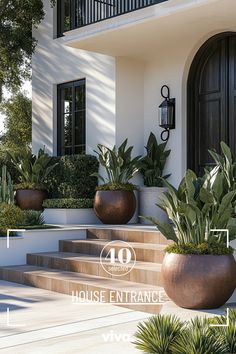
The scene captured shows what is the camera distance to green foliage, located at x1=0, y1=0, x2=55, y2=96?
13758 millimetres

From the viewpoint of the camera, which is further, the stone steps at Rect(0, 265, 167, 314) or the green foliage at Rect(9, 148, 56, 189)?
the green foliage at Rect(9, 148, 56, 189)

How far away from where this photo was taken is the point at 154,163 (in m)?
11.6

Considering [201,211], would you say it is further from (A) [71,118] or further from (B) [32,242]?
(A) [71,118]

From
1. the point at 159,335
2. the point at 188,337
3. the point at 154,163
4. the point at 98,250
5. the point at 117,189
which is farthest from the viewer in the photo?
the point at 154,163

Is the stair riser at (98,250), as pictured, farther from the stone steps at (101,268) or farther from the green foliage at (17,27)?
the green foliage at (17,27)

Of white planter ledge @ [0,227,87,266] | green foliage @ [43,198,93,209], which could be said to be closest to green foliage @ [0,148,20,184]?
green foliage @ [43,198,93,209]

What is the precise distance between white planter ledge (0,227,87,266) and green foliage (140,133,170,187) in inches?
75.3

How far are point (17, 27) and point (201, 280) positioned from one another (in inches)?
377

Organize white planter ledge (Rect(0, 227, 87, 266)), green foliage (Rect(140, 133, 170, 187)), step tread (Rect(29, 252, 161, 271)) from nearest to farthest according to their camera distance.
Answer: step tread (Rect(29, 252, 161, 271)) < white planter ledge (Rect(0, 227, 87, 266)) < green foliage (Rect(140, 133, 170, 187))

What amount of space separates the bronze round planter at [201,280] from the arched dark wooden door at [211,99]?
446 cm

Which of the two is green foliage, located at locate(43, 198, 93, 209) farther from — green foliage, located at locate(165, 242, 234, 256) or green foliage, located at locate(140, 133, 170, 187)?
green foliage, located at locate(165, 242, 234, 256)

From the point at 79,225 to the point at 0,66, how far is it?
18.8 feet

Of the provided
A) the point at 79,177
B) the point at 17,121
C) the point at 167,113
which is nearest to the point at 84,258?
the point at 79,177

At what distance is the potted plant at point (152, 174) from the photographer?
11.5m
